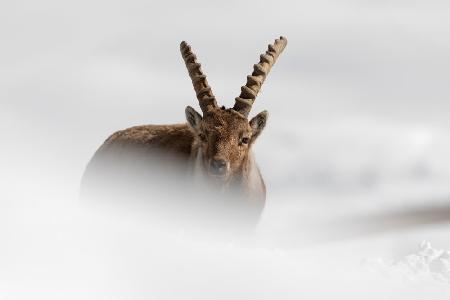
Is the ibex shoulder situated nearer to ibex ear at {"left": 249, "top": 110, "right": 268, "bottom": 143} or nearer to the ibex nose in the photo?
ibex ear at {"left": 249, "top": 110, "right": 268, "bottom": 143}

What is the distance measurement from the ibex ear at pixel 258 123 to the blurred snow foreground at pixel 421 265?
4257 millimetres

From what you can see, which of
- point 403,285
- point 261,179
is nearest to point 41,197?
point 261,179

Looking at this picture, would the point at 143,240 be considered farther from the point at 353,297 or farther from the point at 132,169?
the point at 132,169

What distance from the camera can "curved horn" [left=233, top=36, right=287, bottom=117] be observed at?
18.7m

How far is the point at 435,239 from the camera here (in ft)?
98.0

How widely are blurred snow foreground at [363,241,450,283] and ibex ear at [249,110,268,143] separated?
14.0 ft

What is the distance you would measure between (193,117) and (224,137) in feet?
4.02

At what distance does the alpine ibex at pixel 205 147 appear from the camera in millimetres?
17828

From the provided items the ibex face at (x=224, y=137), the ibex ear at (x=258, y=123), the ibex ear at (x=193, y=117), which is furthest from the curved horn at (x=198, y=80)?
the ibex ear at (x=258, y=123)

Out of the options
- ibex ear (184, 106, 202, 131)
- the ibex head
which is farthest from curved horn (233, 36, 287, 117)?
ibex ear (184, 106, 202, 131)

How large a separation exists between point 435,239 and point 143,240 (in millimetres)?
16323

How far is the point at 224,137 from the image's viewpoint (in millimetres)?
17688

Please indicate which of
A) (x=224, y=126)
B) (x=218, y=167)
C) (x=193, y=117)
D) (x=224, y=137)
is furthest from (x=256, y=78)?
(x=218, y=167)

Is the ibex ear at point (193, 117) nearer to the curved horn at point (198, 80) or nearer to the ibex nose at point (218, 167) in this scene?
the curved horn at point (198, 80)
